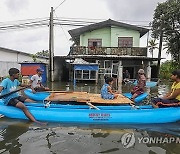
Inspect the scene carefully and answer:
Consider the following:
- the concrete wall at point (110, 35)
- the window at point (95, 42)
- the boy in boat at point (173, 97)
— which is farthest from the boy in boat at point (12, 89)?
the concrete wall at point (110, 35)

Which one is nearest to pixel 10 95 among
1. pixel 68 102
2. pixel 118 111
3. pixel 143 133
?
pixel 68 102

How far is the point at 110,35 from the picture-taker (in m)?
25.7

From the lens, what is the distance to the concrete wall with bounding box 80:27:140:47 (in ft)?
83.9

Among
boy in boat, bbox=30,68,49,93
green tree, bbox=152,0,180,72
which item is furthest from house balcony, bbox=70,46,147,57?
boy in boat, bbox=30,68,49,93

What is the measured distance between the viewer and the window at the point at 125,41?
2554cm

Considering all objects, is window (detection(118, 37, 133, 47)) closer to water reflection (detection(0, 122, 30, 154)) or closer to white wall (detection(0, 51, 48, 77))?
white wall (detection(0, 51, 48, 77))

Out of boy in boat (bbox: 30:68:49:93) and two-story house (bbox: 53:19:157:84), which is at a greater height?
two-story house (bbox: 53:19:157:84)

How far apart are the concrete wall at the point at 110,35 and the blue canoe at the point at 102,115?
1857 centimetres

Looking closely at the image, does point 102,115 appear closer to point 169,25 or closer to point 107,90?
point 107,90

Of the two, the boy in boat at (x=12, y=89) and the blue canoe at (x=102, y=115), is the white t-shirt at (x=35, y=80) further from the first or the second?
the blue canoe at (x=102, y=115)

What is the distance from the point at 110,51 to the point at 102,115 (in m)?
16.8

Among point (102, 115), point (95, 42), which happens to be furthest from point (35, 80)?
point (95, 42)

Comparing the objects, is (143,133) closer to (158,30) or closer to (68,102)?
(68,102)

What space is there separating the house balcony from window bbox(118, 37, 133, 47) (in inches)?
85.2
